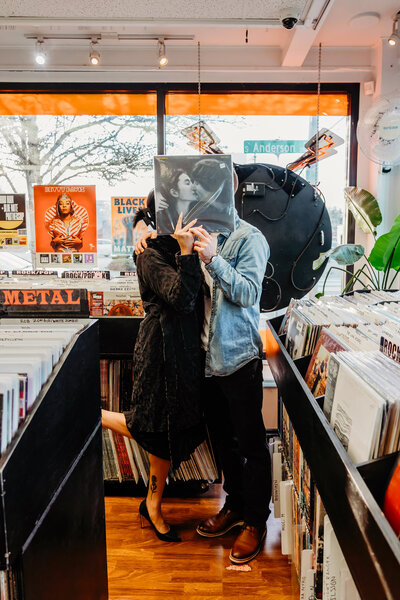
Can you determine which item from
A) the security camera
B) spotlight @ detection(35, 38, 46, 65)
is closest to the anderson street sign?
the security camera

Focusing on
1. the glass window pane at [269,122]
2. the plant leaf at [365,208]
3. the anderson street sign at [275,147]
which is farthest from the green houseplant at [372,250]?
the anderson street sign at [275,147]

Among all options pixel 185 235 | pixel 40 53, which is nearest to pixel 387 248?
pixel 185 235

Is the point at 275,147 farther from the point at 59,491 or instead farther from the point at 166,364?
the point at 59,491

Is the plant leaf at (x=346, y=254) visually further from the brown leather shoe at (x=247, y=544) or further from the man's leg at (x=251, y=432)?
the brown leather shoe at (x=247, y=544)

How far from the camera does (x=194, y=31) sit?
304 cm

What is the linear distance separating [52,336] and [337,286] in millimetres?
3025

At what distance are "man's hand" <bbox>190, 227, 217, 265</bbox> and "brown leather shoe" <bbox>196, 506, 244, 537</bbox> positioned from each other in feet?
4.01

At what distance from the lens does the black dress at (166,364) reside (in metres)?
1.84

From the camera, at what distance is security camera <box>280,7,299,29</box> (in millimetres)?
2369

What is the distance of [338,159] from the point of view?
11.6 ft

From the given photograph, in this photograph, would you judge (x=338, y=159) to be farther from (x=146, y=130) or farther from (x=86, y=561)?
(x=86, y=561)

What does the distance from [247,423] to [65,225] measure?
2.36m

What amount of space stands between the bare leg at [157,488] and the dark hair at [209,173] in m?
1.21

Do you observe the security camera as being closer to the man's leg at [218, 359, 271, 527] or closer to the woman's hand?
the woman's hand
